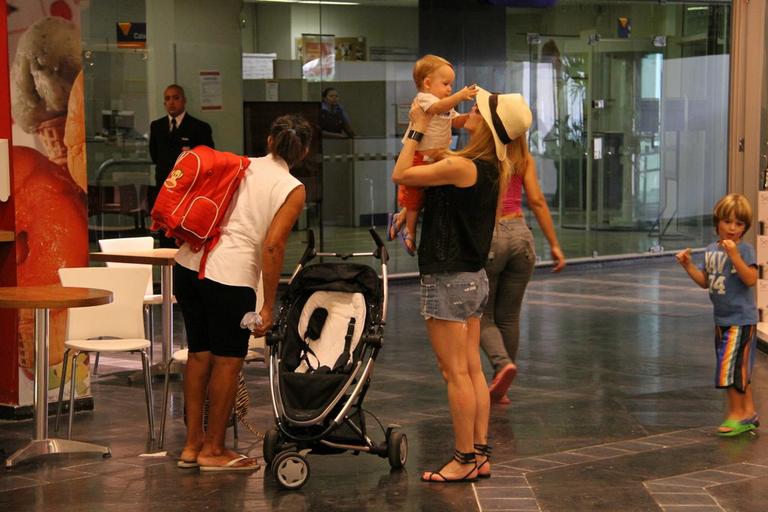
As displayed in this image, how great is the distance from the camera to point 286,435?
18.6 ft

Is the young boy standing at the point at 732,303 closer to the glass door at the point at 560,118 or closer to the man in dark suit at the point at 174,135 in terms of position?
the man in dark suit at the point at 174,135

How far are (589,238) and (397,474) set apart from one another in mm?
10179

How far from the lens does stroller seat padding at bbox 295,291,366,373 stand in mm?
5898

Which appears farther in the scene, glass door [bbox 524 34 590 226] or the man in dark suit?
glass door [bbox 524 34 590 226]

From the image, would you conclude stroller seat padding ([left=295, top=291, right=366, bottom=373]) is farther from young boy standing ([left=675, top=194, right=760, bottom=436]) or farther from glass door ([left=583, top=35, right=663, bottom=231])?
glass door ([left=583, top=35, right=663, bottom=231])

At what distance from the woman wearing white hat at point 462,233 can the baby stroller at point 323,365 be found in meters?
0.31

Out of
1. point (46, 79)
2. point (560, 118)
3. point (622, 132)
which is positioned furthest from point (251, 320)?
point (622, 132)

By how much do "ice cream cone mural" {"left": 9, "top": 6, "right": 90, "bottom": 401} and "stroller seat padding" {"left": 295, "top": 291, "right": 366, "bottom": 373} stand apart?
1.89 metres

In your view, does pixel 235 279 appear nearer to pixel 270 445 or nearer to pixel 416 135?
pixel 270 445

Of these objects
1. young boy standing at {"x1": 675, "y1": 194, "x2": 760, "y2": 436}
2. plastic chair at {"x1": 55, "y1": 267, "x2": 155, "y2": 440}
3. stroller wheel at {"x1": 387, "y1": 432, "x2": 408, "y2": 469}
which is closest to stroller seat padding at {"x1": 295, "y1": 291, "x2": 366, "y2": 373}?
stroller wheel at {"x1": 387, "y1": 432, "x2": 408, "y2": 469}

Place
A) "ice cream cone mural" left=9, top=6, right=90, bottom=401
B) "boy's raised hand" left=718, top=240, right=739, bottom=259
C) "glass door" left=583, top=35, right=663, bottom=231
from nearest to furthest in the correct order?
"boy's raised hand" left=718, top=240, right=739, bottom=259 → "ice cream cone mural" left=9, top=6, right=90, bottom=401 → "glass door" left=583, top=35, right=663, bottom=231

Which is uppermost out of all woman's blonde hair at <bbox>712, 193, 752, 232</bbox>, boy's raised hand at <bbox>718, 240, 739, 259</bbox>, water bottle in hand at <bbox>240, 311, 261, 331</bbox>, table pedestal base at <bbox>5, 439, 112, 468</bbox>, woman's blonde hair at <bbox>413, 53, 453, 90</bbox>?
woman's blonde hair at <bbox>413, 53, 453, 90</bbox>

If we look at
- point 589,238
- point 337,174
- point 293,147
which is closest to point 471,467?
point 293,147

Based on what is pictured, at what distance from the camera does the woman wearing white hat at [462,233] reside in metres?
5.52
